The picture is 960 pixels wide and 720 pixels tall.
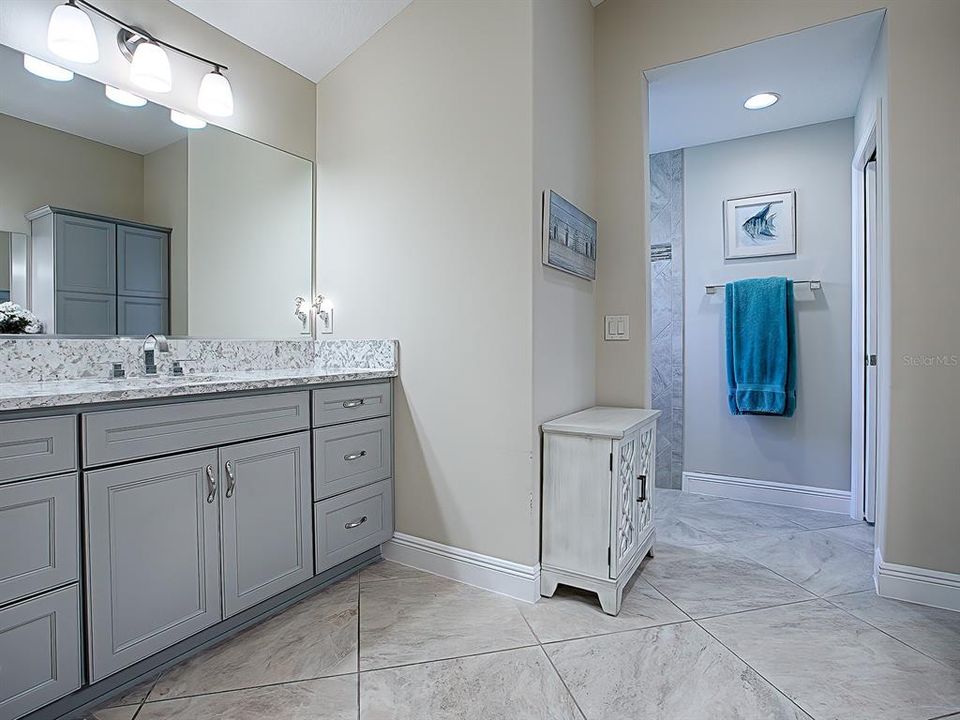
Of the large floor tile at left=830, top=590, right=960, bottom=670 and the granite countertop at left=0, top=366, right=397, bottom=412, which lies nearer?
the granite countertop at left=0, top=366, right=397, bottom=412

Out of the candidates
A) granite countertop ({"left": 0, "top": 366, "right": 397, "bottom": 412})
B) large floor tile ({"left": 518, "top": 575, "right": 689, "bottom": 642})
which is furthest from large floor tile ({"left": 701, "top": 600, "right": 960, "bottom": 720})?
granite countertop ({"left": 0, "top": 366, "right": 397, "bottom": 412})

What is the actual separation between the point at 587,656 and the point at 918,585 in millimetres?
1382

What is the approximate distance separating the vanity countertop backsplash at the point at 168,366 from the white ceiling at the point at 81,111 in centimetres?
74

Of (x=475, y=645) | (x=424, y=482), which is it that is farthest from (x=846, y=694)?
(x=424, y=482)

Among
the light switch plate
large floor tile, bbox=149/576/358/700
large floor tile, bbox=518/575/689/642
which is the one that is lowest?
large floor tile, bbox=149/576/358/700

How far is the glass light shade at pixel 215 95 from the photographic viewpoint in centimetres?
221

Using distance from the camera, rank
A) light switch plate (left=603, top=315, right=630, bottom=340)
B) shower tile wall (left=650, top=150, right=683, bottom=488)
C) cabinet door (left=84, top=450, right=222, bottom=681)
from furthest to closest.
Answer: shower tile wall (left=650, top=150, right=683, bottom=488) → light switch plate (left=603, top=315, right=630, bottom=340) → cabinet door (left=84, top=450, right=222, bottom=681)

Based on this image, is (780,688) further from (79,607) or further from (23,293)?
(23,293)

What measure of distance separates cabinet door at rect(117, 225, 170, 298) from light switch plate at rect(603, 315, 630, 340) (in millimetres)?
1930

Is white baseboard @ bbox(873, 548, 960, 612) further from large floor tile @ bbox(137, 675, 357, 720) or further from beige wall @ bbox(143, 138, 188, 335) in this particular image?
beige wall @ bbox(143, 138, 188, 335)

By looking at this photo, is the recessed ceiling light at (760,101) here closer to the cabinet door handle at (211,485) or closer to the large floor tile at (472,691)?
the large floor tile at (472,691)

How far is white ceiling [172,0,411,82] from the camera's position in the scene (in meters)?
2.21

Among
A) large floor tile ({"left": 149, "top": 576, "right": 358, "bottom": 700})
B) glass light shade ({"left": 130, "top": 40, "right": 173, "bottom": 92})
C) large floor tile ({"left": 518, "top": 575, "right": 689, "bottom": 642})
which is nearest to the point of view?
large floor tile ({"left": 149, "top": 576, "right": 358, "bottom": 700})

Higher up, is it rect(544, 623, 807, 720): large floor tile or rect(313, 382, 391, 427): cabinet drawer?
rect(313, 382, 391, 427): cabinet drawer
